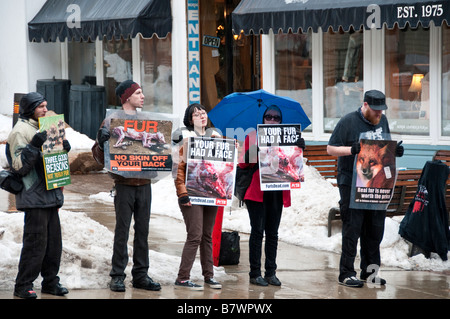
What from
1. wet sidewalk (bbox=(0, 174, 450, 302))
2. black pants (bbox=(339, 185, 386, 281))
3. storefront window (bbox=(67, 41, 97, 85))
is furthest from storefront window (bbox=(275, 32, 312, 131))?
black pants (bbox=(339, 185, 386, 281))

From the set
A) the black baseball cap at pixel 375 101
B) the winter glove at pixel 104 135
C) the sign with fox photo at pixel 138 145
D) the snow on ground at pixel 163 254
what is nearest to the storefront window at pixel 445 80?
the snow on ground at pixel 163 254

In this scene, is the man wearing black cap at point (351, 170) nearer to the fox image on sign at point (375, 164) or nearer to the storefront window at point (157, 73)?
the fox image on sign at point (375, 164)

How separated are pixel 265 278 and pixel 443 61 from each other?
6272 mm

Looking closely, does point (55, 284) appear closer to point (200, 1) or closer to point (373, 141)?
point (373, 141)

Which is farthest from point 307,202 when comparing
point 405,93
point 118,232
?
point 118,232

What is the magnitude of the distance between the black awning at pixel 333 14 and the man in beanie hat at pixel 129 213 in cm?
575

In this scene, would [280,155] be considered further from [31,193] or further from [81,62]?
[81,62]

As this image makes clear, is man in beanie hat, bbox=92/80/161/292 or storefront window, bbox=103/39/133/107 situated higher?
storefront window, bbox=103/39/133/107

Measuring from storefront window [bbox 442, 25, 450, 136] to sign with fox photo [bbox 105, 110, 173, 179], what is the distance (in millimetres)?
6616

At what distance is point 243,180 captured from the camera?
753 cm

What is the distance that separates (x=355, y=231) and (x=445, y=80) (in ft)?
18.6

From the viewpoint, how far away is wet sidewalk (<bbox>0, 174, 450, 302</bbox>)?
Answer: 22.6 feet

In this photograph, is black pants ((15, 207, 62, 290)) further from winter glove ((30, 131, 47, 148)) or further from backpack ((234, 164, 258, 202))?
backpack ((234, 164, 258, 202))

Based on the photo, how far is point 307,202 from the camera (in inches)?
424
